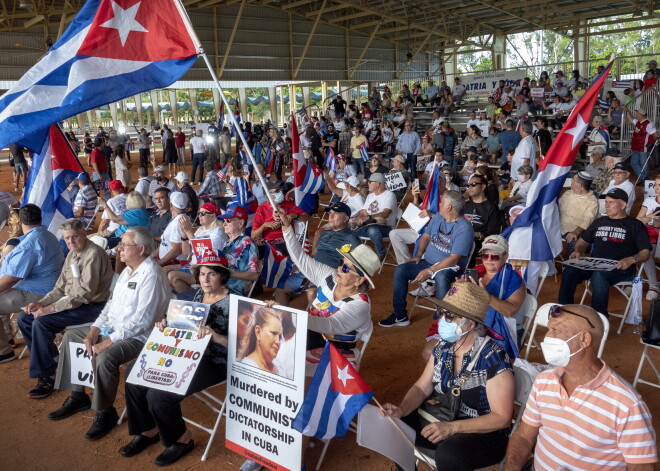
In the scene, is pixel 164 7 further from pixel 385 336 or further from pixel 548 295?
pixel 548 295

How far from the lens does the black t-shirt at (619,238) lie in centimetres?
552

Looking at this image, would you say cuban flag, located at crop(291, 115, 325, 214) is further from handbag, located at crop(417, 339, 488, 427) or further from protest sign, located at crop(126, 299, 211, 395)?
handbag, located at crop(417, 339, 488, 427)

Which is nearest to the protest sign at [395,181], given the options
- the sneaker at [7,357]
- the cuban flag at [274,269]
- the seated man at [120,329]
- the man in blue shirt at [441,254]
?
the man in blue shirt at [441,254]

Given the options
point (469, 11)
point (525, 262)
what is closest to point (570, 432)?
point (525, 262)

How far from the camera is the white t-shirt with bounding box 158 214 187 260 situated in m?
6.53

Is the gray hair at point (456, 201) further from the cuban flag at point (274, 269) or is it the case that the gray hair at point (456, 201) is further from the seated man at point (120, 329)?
the seated man at point (120, 329)

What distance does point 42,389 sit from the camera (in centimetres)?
500

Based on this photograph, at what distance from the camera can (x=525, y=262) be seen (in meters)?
5.53

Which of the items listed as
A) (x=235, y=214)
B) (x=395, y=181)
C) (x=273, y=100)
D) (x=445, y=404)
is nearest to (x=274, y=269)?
(x=235, y=214)

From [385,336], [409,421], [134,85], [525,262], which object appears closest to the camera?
[409,421]

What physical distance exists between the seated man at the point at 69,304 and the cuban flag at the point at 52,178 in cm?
158

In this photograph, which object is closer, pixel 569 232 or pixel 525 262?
pixel 525 262

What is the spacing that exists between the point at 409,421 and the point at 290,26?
3148 centimetres

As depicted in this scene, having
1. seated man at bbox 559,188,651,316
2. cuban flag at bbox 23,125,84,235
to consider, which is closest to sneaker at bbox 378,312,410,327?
seated man at bbox 559,188,651,316
